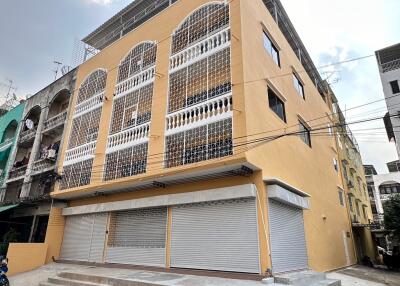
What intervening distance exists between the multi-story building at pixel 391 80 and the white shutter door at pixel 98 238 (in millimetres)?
20901

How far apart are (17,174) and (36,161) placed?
9.25ft

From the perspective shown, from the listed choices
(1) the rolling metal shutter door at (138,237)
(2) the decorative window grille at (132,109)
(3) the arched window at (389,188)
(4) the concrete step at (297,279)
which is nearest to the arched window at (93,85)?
(2) the decorative window grille at (132,109)

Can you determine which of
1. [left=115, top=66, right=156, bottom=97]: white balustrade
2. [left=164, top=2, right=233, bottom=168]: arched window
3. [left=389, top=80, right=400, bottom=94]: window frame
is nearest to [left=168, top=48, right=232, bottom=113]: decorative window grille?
[left=164, top=2, right=233, bottom=168]: arched window

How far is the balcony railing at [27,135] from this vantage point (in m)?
20.3

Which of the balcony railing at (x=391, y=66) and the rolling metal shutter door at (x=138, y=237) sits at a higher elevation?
the balcony railing at (x=391, y=66)

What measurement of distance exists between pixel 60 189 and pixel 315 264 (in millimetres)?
12820

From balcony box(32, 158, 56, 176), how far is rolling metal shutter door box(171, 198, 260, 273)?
1042 centimetres

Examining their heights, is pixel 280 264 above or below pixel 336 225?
below

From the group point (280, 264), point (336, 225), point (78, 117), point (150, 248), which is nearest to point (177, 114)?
point (150, 248)

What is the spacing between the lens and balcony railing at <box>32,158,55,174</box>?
56.7 feet

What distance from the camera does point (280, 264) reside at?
9070 mm

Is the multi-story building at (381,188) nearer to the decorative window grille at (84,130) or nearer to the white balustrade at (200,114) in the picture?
the white balustrade at (200,114)

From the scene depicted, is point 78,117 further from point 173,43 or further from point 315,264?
point 315,264

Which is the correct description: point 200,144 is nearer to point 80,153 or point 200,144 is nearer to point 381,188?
point 80,153
